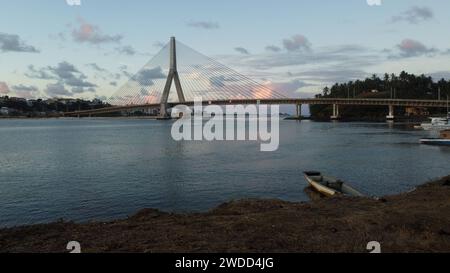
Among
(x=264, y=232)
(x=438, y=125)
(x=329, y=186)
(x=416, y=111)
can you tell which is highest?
(x=416, y=111)

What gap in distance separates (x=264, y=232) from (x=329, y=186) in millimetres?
14565

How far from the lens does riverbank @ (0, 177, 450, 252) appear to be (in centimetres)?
992

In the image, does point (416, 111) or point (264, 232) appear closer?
point (264, 232)

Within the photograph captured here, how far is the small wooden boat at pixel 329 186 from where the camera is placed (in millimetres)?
23723

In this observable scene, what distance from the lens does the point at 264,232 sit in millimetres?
11375

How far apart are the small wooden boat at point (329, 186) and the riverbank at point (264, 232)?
25.9 feet

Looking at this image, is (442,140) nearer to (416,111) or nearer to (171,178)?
(171,178)

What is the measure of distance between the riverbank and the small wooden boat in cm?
790

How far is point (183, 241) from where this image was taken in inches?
415

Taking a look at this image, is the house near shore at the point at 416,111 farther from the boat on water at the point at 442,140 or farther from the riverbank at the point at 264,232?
the riverbank at the point at 264,232

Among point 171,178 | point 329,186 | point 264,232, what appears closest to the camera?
point 264,232

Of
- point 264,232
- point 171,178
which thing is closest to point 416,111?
point 171,178

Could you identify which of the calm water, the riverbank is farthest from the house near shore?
the riverbank
